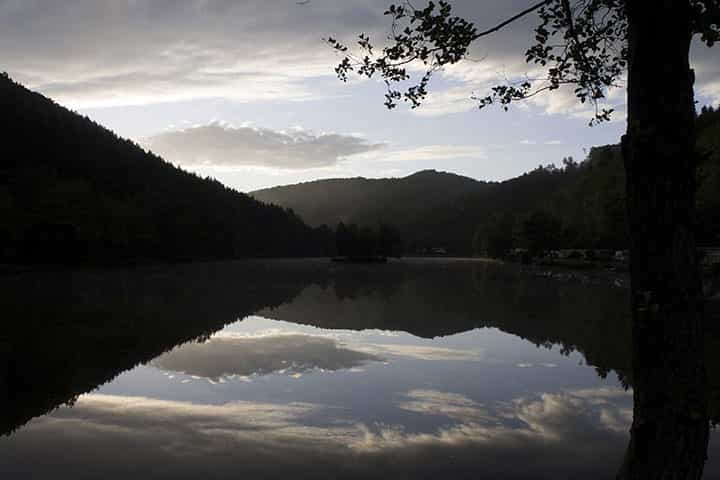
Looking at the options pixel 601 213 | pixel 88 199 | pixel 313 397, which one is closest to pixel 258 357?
pixel 313 397

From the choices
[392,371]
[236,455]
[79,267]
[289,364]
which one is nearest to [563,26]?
[236,455]

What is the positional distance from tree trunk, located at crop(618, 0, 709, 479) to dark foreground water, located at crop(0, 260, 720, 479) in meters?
2.66

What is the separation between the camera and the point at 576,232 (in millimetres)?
106938

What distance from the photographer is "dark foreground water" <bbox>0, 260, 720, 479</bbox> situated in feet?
25.8

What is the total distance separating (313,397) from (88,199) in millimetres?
94994

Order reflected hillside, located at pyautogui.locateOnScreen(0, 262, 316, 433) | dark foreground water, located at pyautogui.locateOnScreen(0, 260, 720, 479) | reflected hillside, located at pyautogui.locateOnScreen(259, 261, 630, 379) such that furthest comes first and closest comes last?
reflected hillside, located at pyautogui.locateOnScreen(259, 261, 630, 379)
reflected hillside, located at pyautogui.locateOnScreen(0, 262, 316, 433)
dark foreground water, located at pyautogui.locateOnScreen(0, 260, 720, 479)

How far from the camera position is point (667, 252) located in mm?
4949

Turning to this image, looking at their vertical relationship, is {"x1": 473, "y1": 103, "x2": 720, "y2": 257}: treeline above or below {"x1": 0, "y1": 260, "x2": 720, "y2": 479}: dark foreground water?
above

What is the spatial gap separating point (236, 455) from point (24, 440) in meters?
3.30

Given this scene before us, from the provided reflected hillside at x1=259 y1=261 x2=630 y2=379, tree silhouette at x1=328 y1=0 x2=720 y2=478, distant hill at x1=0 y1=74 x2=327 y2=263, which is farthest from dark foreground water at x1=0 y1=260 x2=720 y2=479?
distant hill at x1=0 y1=74 x2=327 y2=263

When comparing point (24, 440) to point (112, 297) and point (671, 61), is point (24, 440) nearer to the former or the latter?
point (671, 61)

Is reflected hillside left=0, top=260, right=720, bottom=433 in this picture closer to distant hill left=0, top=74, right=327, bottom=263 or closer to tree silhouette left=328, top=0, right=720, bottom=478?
tree silhouette left=328, top=0, right=720, bottom=478

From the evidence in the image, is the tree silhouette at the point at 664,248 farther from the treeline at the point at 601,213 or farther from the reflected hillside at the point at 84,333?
the treeline at the point at 601,213

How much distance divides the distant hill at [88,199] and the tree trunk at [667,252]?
79.2 m
